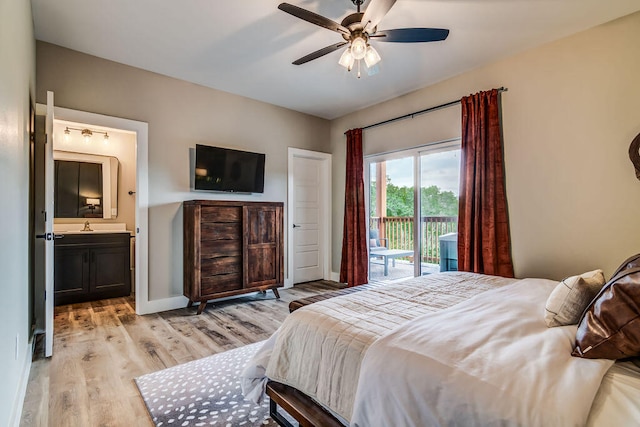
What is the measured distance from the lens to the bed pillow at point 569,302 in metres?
1.23

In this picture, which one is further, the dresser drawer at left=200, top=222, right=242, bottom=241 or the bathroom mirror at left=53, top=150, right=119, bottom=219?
the bathroom mirror at left=53, top=150, right=119, bottom=219

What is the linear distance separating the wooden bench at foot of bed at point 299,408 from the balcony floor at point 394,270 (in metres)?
2.90

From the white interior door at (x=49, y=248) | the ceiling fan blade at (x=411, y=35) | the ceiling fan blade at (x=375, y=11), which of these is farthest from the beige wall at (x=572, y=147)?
the white interior door at (x=49, y=248)

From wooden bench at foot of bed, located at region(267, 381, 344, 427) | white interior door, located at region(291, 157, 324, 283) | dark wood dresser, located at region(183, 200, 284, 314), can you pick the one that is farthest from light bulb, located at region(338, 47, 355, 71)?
white interior door, located at region(291, 157, 324, 283)

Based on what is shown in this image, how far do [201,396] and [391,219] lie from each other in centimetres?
332

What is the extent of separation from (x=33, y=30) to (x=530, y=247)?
5.03 meters

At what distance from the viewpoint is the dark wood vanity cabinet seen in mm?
3846

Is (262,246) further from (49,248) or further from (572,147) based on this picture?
(572,147)

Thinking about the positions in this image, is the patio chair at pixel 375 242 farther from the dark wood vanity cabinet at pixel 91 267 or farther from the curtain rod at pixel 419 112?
the dark wood vanity cabinet at pixel 91 267

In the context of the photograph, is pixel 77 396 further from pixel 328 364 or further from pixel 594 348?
pixel 594 348

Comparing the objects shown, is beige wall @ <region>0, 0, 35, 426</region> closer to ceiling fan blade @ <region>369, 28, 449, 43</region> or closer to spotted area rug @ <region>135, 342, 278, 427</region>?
spotted area rug @ <region>135, 342, 278, 427</region>

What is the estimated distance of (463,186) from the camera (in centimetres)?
343

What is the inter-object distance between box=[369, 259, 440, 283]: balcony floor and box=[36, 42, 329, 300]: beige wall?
1.96 m

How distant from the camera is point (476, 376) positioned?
899 mm
